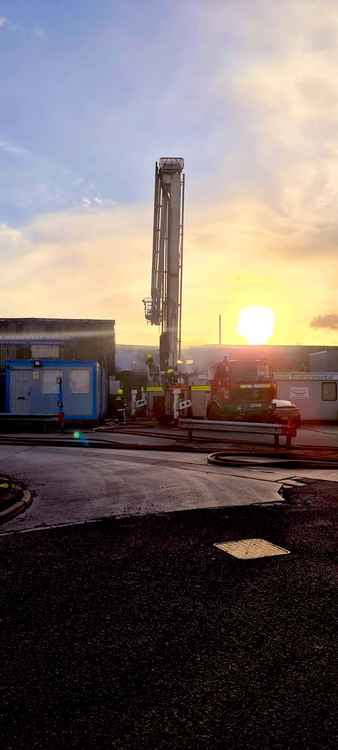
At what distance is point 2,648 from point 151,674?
41.7 inches

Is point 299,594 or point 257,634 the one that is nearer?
point 257,634

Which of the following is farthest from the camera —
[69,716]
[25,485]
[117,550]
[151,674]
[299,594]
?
[25,485]

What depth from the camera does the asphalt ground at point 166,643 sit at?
107 inches

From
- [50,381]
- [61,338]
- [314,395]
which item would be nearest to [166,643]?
[50,381]

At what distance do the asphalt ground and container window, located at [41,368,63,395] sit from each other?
1886 cm

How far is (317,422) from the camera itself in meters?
28.9

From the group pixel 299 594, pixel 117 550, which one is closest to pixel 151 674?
pixel 299 594

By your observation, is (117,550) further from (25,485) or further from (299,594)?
(25,485)

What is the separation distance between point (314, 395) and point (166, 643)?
2679 centimetres

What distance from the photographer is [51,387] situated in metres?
24.7

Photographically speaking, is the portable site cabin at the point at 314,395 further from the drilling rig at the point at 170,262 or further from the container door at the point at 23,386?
the container door at the point at 23,386

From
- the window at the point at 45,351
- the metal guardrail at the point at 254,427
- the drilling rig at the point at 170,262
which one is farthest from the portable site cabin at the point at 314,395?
the window at the point at 45,351

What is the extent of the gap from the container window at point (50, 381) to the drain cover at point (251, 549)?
64.5ft

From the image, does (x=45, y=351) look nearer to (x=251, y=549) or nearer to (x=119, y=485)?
(x=119, y=485)
